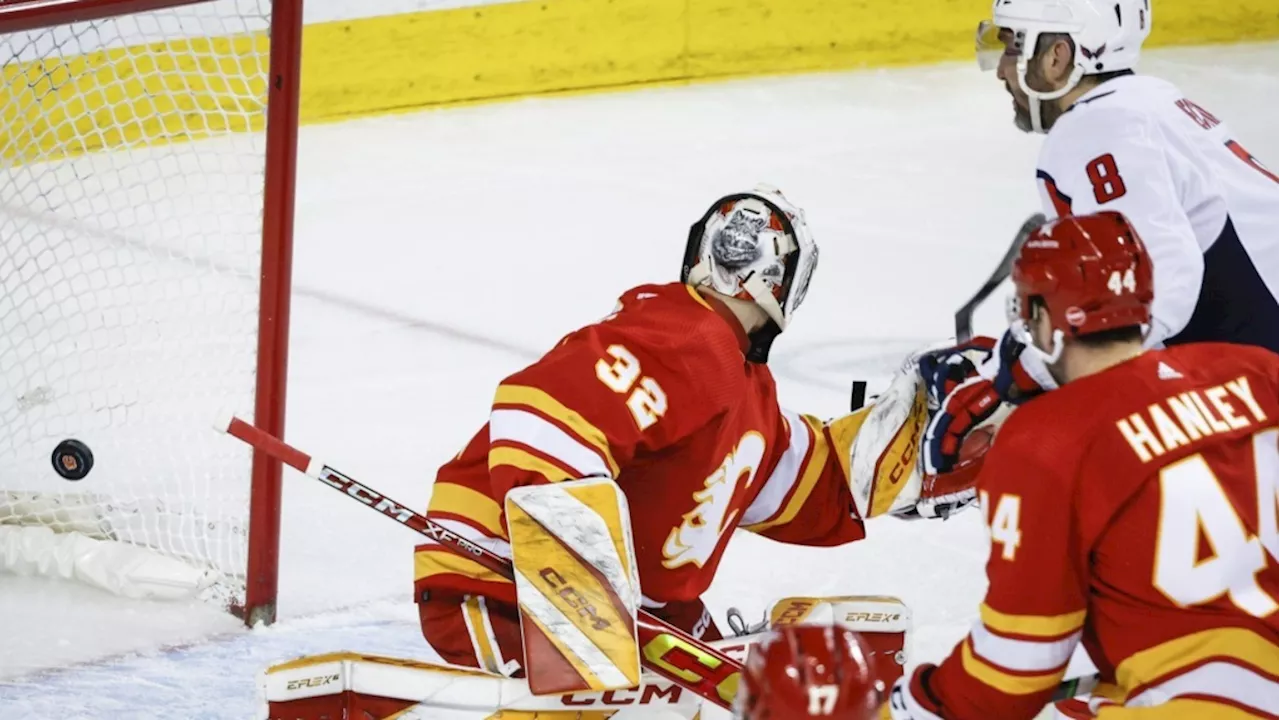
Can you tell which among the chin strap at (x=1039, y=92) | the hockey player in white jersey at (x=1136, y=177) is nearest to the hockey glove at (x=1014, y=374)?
the hockey player in white jersey at (x=1136, y=177)

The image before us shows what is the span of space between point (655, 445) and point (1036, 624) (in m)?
0.59

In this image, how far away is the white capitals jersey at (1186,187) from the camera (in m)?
2.36

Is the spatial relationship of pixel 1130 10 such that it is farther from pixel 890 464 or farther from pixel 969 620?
pixel 969 620

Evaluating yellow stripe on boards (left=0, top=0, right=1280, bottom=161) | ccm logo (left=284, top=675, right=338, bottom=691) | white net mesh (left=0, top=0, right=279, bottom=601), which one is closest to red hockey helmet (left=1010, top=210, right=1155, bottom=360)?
ccm logo (left=284, top=675, right=338, bottom=691)

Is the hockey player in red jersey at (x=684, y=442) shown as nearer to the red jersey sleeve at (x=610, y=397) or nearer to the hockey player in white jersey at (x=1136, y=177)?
the red jersey sleeve at (x=610, y=397)

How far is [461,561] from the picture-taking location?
7.30 feet

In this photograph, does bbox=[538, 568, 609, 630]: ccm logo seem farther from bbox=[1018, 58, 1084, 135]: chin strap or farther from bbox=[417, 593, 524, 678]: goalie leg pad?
bbox=[1018, 58, 1084, 135]: chin strap

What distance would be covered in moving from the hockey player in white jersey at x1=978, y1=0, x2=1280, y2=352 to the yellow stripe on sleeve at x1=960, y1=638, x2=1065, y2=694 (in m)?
0.71

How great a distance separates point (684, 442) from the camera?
2.16 meters

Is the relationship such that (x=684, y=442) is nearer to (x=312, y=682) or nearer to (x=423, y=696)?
(x=423, y=696)

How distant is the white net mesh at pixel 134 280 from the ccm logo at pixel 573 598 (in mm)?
1136

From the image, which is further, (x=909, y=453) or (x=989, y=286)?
(x=989, y=286)

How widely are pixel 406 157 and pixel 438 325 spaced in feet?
4.11

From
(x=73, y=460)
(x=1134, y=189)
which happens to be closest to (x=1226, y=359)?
(x=1134, y=189)
